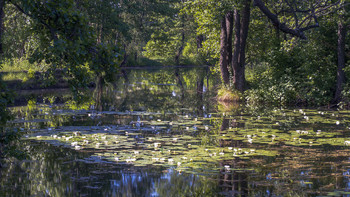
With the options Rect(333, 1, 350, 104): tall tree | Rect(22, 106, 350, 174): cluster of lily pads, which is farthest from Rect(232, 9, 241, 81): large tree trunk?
Rect(22, 106, 350, 174): cluster of lily pads

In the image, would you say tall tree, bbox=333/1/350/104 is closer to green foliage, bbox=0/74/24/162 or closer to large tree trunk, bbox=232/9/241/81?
large tree trunk, bbox=232/9/241/81

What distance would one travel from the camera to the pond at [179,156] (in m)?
6.99

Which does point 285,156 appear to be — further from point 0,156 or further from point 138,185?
point 0,156

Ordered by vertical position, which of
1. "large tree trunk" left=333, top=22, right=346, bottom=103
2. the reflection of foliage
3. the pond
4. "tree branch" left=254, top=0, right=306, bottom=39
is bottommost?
the pond

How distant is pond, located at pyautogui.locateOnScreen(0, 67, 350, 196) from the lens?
22.9 ft

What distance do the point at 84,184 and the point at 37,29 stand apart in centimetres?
329

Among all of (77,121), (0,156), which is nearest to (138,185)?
(0,156)

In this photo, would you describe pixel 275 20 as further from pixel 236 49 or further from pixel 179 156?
pixel 179 156

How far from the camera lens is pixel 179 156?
9.07m

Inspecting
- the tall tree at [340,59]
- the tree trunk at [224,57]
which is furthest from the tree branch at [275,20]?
the tree trunk at [224,57]

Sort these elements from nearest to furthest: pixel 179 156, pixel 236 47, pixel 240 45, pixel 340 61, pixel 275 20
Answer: pixel 179 156 < pixel 340 61 < pixel 275 20 < pixel 236 47 < pixel 240 45

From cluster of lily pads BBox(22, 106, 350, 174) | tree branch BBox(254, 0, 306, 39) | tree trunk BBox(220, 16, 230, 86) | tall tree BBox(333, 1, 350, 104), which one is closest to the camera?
cluster of lily pads BBox(22, 106, 350, 174)

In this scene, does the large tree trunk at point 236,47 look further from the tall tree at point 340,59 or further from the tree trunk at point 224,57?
the tall tree at point 340,59

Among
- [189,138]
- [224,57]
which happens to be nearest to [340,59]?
[224,57]
